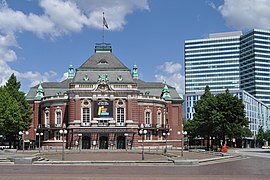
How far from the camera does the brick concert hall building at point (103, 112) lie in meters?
88.0

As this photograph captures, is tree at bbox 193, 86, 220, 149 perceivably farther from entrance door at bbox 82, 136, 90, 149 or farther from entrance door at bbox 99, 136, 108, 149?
entrance door at bbox 82, 136, 90, 149

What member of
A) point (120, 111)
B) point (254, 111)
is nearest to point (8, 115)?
point (120, 111)

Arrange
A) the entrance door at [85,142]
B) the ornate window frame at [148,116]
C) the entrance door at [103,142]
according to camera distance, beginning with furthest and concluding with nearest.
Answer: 1. the ornate window frame at [148,116]
2. the entrance door at [103,142]
3. the entrance door at [85,142]

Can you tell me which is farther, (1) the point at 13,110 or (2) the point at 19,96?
(2) the point at 19,96

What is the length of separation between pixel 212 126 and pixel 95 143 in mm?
24868

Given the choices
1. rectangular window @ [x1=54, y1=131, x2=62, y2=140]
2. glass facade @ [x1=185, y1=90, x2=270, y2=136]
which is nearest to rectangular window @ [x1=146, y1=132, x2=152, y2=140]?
rectangular window @ [x1=54, y1=131, x2=62, y2=140]

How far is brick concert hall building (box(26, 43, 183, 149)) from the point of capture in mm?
88000

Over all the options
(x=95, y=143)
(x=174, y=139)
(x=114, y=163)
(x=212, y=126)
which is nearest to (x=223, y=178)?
(x=114, y=163)

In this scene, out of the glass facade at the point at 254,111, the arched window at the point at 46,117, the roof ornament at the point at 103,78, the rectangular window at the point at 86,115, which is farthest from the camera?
the glass facade at the point at 254,111

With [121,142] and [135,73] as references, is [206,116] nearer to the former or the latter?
[121,142]

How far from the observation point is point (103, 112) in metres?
88.2

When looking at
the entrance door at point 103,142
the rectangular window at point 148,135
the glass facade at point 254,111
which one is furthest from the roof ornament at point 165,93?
the glass facade at point 254,111

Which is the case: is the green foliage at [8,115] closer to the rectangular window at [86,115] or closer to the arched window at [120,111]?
the rectangular window at [86,115]

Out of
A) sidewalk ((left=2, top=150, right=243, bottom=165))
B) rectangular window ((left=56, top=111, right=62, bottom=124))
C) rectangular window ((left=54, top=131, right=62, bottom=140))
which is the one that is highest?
rectangular window ((left=56, top=111, right=62, bottom=124))
